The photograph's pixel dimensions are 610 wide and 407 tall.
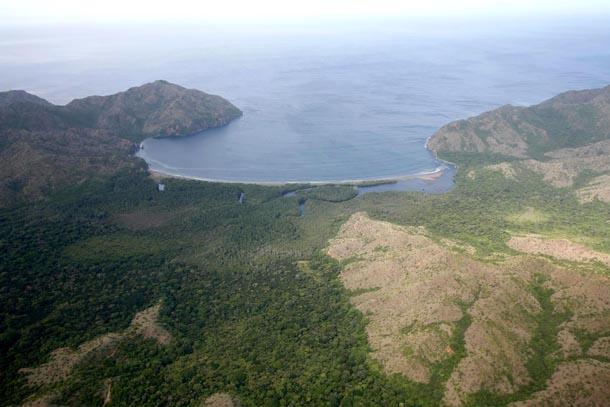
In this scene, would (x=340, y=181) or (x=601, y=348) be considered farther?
(x=340, y=181)

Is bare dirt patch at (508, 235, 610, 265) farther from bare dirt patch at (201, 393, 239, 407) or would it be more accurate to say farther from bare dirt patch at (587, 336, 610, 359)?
bare dirt patch at (201, 393, 239, 407)

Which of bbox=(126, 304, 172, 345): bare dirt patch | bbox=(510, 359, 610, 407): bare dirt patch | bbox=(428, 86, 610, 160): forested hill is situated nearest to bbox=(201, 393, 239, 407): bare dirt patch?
bbox=(126, 304, 172, 345): bare dirt patch

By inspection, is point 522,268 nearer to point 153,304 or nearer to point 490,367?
point 490,367

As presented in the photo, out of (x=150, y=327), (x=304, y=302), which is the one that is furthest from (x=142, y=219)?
(x=304, y=302)

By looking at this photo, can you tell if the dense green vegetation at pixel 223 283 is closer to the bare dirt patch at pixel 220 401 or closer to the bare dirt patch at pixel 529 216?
the bare dirt patch at pixel 529 216

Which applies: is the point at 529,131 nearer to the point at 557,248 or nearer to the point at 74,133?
the point at 557,248

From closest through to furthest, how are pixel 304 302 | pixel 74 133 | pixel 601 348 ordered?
pixel 601 348
pixel 304 302
pixel 74 133

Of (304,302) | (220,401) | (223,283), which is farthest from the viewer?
(223,283)
